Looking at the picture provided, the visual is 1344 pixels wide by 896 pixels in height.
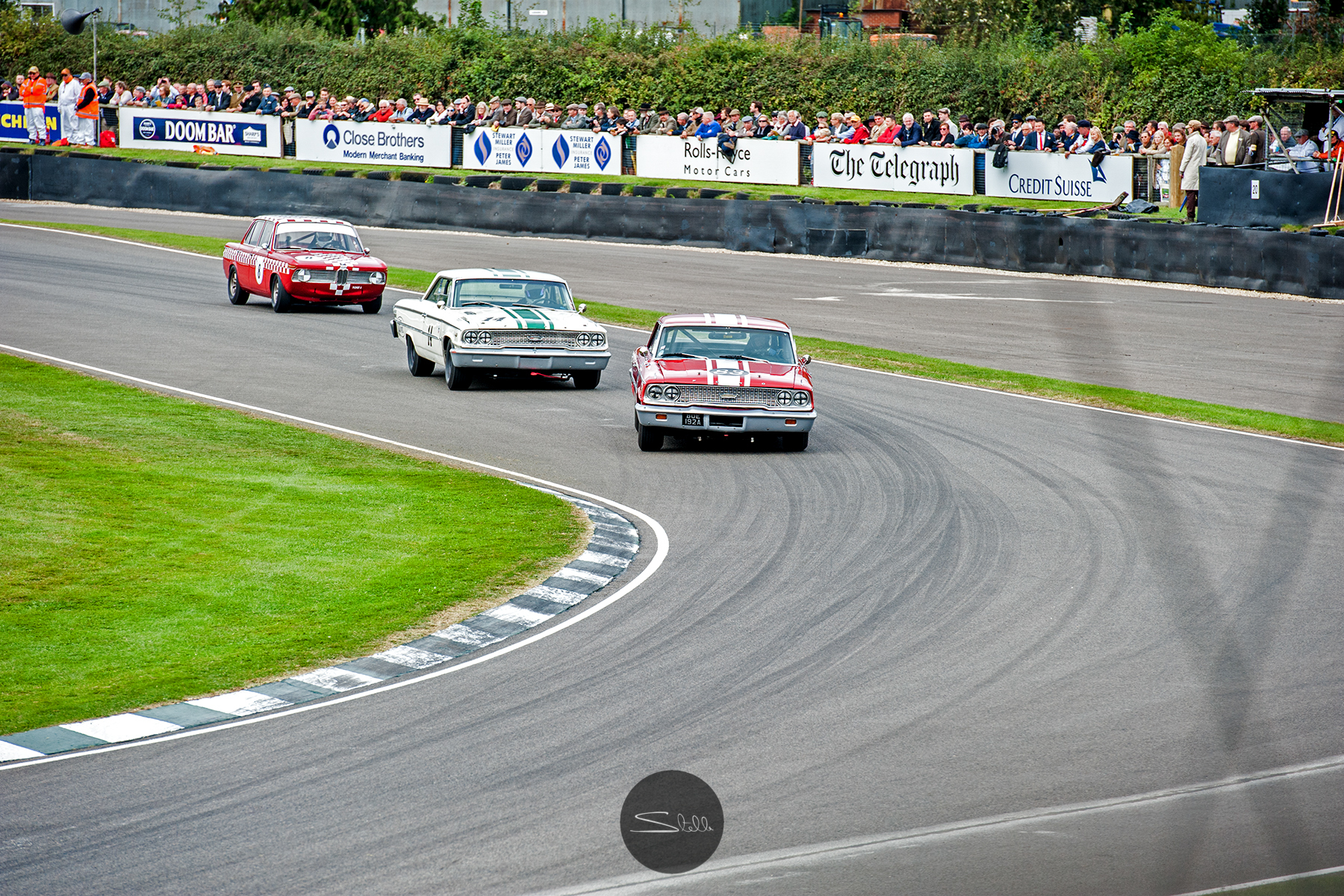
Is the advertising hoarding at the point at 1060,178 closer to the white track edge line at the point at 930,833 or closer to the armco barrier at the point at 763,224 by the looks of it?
the armco barrier at the point at 763,224

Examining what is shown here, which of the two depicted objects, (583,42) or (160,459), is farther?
(583,42)

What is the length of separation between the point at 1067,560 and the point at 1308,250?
57.3 feet

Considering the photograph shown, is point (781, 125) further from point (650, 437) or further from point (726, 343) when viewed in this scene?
point (650, 437)

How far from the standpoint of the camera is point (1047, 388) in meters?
20.1

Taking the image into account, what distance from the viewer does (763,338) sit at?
16.6m

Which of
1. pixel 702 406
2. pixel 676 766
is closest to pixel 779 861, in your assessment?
pixel 676 766

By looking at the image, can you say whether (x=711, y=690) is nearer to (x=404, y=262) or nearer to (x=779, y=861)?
(x=779, y=861)

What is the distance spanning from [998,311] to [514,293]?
10.3 m

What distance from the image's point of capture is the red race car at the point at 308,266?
25.1 metres

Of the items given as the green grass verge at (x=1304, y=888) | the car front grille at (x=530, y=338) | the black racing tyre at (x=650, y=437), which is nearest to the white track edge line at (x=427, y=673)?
the black racing tyre at (x=650, y=437)

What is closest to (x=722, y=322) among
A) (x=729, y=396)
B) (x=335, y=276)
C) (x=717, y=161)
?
(x=729, y=396)

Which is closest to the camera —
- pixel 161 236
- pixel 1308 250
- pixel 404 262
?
pixel 1308 250

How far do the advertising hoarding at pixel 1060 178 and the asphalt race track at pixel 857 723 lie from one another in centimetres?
1934

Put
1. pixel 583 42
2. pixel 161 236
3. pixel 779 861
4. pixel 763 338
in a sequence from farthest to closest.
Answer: pixel 583 42 → pixel 161 236 → pixel 763 338 → pixel 779 861
